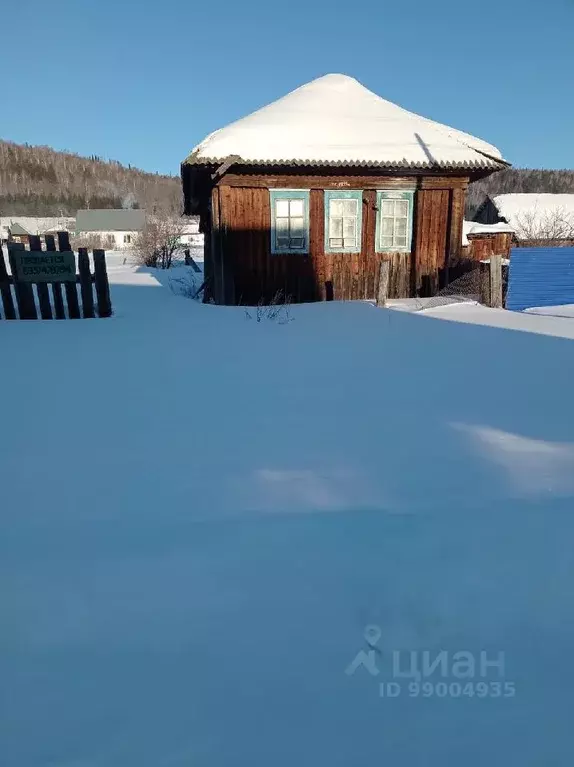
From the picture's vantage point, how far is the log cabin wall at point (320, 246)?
9445mm

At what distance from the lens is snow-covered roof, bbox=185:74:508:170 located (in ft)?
29.9

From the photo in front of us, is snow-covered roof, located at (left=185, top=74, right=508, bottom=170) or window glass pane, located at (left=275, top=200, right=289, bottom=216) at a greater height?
snow-covered roof, located at (left=185, top=74, right=508, bottom=170)

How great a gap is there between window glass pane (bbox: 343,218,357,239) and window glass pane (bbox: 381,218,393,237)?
0.65 meters

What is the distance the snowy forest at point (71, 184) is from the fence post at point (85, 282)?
8797 centimetres

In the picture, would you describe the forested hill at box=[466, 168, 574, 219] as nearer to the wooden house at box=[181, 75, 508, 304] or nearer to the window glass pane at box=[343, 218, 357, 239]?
the wooden house at box=[181, 75, 508, 304]

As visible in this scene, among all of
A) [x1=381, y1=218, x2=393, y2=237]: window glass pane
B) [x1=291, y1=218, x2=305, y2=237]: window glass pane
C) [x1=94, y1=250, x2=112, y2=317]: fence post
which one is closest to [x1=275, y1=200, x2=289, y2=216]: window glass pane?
[x1=291, y1=218, x2=305, y2=237]: window glass pane

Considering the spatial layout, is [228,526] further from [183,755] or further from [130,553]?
[183,755]

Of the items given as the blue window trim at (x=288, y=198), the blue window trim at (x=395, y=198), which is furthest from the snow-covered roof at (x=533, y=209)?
the blue window trim at (x=288, y=198)

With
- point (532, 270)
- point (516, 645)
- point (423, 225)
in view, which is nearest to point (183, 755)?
point (516, 645)

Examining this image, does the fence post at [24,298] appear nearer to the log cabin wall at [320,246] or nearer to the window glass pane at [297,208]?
the log cabin wall at [320,246]

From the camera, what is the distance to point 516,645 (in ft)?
5.01

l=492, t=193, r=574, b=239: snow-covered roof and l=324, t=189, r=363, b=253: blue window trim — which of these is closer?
l=324, t=189, r=363, b=253: blue window trim

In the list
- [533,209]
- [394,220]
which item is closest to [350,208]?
[394,220]

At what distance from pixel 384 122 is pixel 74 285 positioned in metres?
8.11
